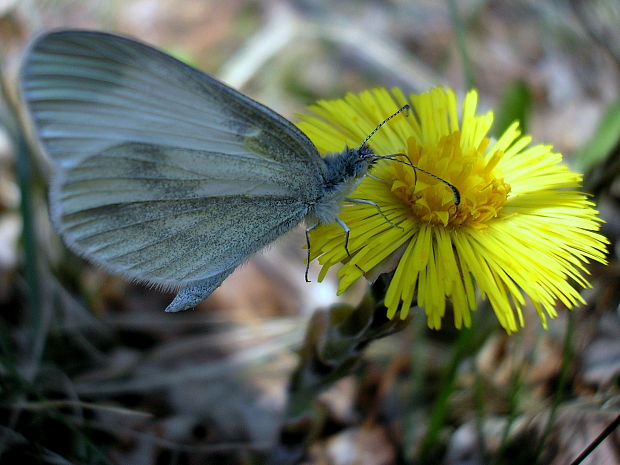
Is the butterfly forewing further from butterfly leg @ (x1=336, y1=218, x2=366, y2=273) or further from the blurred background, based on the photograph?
the blurred background

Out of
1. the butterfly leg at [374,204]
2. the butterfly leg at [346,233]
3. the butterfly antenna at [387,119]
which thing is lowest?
the butterfly leg at [346,233]

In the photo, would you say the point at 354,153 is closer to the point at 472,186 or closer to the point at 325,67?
the point at 472,186

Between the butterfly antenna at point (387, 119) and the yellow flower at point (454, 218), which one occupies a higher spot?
the butterfly antenna at point (387, 119)

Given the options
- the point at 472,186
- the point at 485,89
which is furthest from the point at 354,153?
the point at 485,89

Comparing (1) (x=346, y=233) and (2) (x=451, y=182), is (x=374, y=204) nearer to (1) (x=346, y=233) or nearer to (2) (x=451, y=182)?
(1) (x=346, y=233)

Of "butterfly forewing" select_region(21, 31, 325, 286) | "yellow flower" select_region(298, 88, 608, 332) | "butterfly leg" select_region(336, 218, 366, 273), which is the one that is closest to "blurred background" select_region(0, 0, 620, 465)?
"yellow flower" select_region(298, 88, 608, 332)

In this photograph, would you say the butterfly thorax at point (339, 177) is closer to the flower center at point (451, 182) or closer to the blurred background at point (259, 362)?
the flower center at point (451, 182)

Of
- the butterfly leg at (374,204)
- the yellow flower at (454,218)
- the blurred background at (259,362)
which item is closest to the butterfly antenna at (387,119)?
the yellow flower at (454,218)

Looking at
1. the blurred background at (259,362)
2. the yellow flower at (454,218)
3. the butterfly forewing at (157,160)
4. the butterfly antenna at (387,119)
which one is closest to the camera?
the yellow flower at (454,218)
